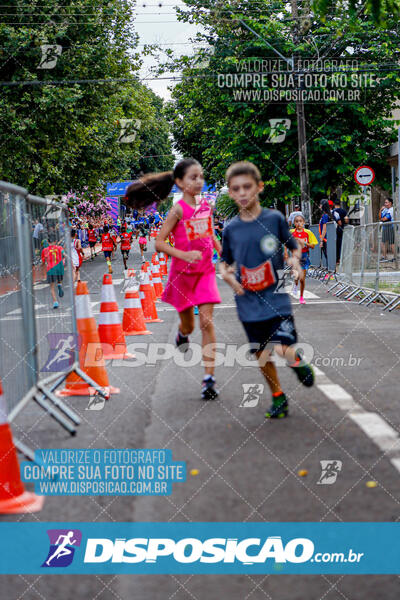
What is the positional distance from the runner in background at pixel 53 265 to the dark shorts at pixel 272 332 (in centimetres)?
129

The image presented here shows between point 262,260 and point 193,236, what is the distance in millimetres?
968

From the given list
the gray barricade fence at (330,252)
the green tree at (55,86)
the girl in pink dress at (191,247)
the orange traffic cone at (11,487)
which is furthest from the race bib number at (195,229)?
the green tree at (55,86)

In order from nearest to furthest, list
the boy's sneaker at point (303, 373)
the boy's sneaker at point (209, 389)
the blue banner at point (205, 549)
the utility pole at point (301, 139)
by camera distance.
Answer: the blue banner at point (205, 549)
the boy's sneaker at point (303, 373)
the boy's sneaker at point (209, 389)
the utility pole at point (301, 139)

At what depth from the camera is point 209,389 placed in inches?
253

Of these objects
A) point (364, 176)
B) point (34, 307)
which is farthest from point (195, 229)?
point (364, 176)

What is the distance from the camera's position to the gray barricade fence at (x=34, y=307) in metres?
4.74

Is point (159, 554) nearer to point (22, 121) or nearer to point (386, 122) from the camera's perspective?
point (22, 121)

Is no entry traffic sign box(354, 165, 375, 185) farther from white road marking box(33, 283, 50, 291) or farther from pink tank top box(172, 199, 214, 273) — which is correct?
white road marking box(33, 283, 50, 291)

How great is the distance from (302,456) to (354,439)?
482mm

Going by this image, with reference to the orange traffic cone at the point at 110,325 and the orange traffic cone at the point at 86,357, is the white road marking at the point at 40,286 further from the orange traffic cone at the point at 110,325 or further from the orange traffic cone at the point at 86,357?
the orange traffic cone at the point at 110,325

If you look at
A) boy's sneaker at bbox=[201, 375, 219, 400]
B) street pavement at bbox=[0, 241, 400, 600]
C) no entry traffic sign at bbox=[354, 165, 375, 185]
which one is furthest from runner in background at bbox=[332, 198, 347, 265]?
boy's sneaker at bbox=[201, 375, 219, 400]

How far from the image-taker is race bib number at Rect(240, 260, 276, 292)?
18.9ft

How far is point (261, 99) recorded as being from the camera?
30.6 m

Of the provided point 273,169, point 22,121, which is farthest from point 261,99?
point 22,121
